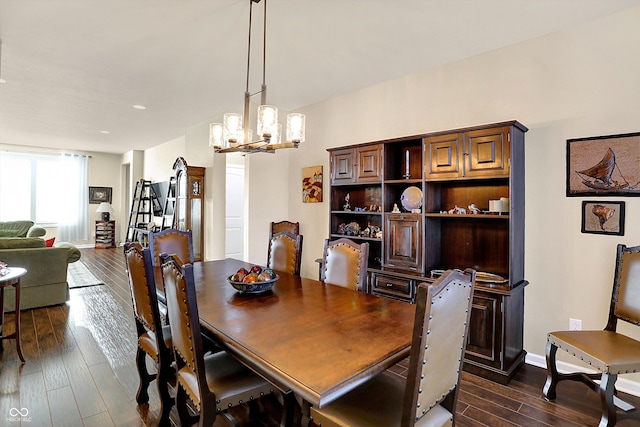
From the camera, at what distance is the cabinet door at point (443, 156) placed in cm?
289

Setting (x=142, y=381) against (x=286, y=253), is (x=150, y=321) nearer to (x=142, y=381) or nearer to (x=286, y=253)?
(x=142, y=381)

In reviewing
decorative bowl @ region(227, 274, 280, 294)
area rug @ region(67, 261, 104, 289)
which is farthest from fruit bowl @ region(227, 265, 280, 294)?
area rug @ region(67, 261, 104, 289)

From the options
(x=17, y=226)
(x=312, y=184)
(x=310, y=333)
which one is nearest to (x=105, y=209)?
(x=17, y=226)

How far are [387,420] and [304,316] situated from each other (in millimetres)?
607

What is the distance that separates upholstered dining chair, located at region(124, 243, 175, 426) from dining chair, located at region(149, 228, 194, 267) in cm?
85

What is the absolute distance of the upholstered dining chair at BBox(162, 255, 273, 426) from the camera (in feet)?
4.82

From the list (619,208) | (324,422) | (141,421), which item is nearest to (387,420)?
(324,422)

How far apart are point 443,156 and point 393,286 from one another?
1276 mm

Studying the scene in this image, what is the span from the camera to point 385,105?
3.88 meters

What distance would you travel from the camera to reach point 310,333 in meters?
1.53

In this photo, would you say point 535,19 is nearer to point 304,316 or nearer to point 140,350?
point 304,316

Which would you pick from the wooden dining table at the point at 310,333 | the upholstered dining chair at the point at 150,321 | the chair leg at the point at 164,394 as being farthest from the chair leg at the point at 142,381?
the wooden dining table at the point at 310,333

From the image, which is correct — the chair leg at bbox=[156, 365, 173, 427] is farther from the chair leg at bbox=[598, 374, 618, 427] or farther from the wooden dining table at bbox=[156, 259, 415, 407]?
the chair leg at bbox=[598, 374, 618, 427]

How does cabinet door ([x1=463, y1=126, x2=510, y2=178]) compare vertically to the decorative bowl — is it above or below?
above
